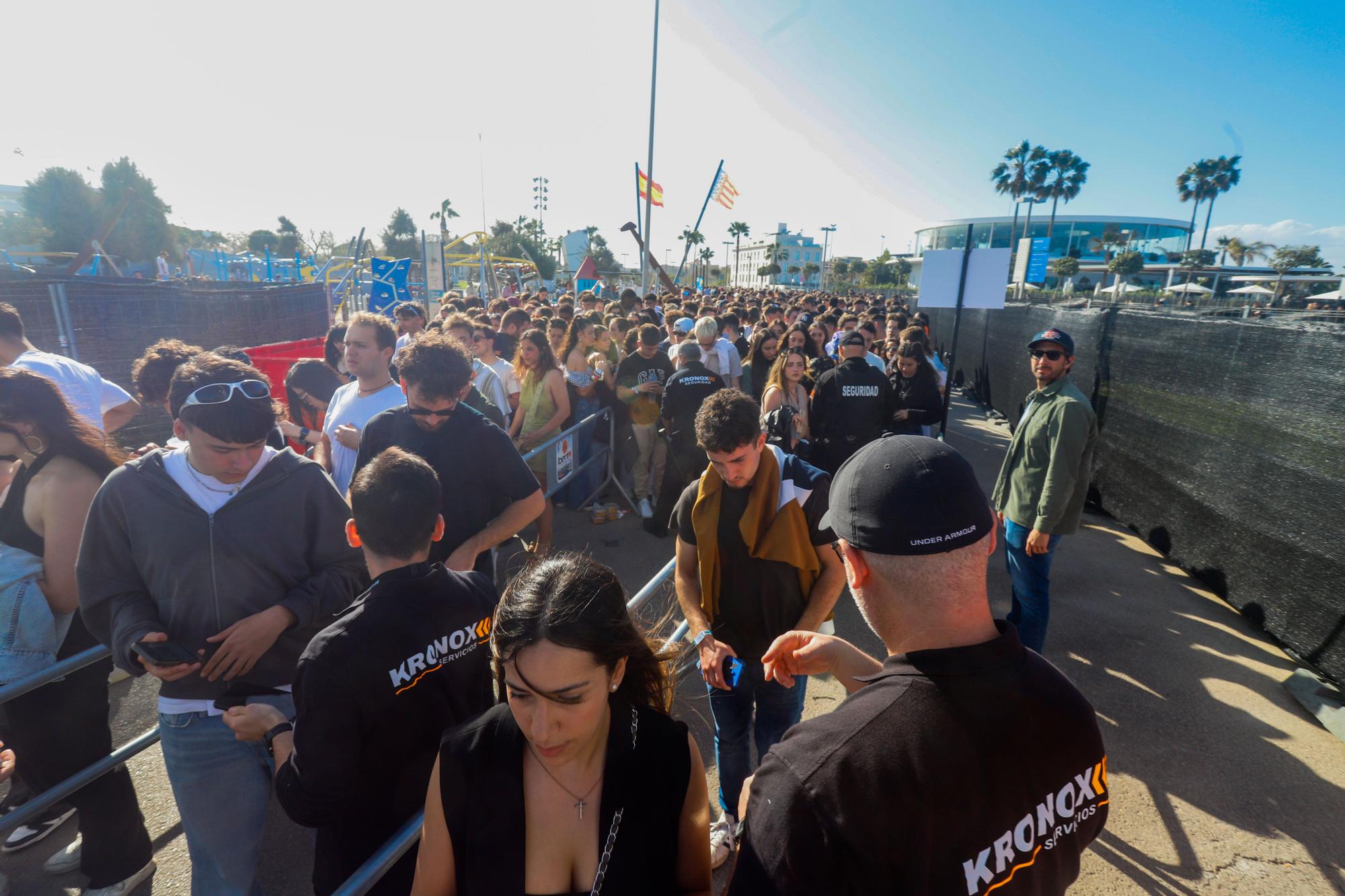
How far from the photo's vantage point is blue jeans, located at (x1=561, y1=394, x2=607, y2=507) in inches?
281

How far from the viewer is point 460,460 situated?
3074mm

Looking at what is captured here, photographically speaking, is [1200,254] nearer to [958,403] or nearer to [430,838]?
[958,403]

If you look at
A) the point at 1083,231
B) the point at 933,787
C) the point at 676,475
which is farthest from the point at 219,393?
the point at 1083,231

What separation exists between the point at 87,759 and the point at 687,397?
4.43 metres

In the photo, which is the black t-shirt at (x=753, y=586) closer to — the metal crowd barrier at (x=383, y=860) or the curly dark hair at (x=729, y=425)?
the curly dark hair at (x=729, y=425)

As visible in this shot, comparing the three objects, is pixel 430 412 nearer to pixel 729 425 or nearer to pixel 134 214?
pixel 729 425

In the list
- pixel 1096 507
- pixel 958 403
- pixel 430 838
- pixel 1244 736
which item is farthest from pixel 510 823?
pixel 958 403

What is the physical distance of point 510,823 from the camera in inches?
53.5

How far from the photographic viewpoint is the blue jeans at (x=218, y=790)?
2.04 meters

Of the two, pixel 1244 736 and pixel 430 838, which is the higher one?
pixel 430 838

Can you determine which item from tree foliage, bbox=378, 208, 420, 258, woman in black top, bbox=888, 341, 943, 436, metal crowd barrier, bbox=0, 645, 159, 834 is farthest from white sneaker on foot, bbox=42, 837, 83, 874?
tree foliage, bbox=378, 208, 420, 258

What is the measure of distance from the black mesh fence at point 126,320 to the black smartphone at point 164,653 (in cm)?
441

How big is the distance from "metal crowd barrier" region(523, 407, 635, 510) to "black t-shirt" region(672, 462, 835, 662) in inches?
125

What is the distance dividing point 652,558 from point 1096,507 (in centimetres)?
557
